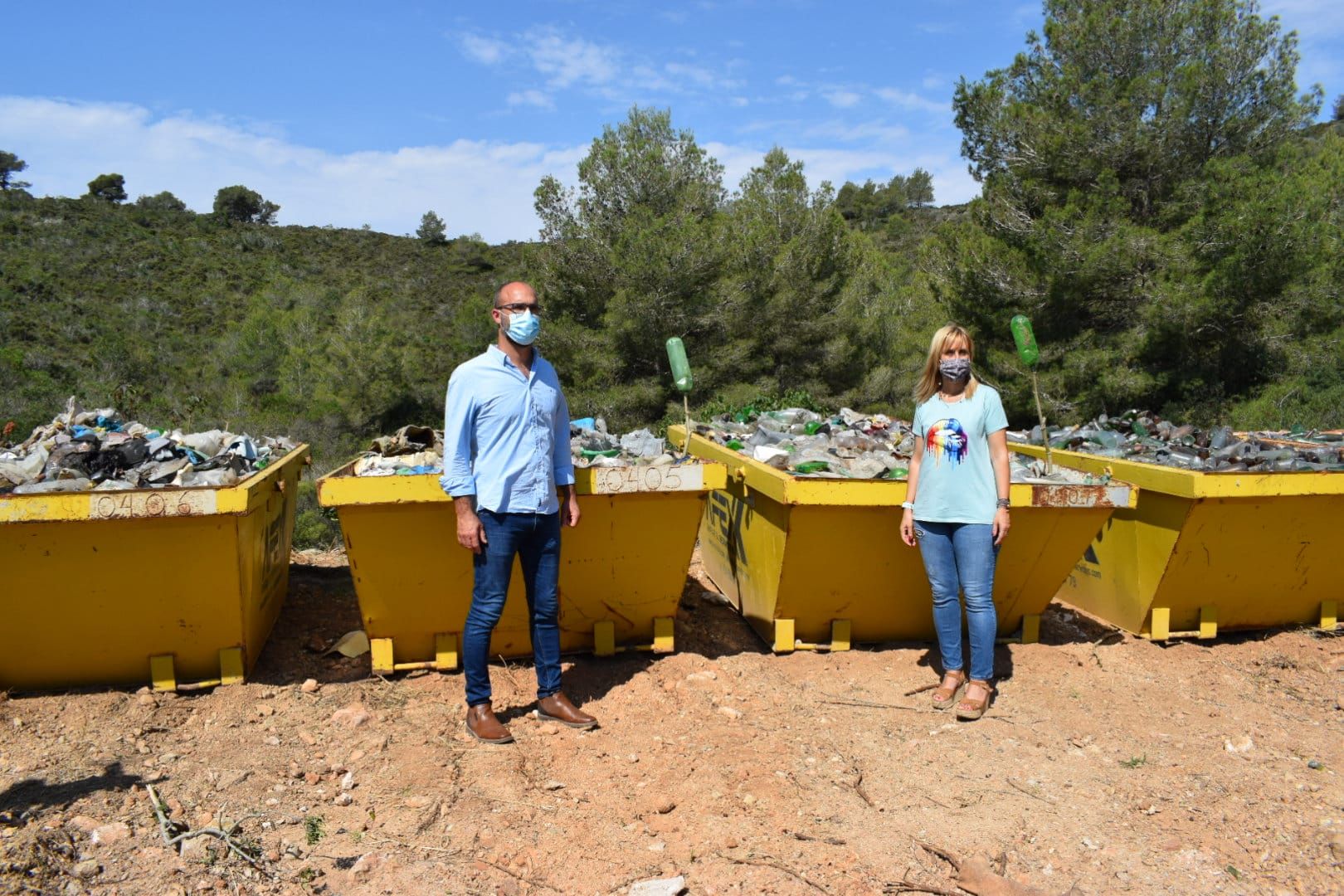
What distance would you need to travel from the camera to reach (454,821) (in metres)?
2.98

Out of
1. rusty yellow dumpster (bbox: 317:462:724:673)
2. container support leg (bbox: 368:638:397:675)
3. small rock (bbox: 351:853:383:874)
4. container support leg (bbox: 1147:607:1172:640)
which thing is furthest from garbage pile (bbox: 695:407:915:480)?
small rock (bbox: 351:853:383:874)

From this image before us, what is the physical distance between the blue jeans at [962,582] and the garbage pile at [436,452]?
4.28 feet

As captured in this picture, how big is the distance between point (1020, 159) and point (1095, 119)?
1.15m

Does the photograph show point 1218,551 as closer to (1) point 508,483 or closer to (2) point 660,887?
(2) point 660,887

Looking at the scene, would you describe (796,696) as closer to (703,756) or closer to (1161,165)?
(703,756)

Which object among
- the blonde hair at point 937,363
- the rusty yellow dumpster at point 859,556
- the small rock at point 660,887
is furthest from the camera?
the rusty yellow dumpster at point 859,556

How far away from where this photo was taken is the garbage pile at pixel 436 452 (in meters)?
4.08

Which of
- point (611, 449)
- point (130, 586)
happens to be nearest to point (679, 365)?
point (611, 449)

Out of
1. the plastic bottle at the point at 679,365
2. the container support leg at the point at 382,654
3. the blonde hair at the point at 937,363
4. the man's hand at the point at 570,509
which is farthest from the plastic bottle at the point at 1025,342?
the container support leg at the point at 382,654

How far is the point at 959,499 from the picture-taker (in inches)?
148

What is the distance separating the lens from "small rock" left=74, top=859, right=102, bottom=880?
2592 mm

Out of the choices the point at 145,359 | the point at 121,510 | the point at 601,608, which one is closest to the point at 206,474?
the point at 121,510

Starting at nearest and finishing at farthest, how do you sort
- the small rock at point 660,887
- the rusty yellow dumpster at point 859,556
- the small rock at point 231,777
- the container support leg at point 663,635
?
the small rock at point 660,887, the small rock at point 231,777, the rusty yellow dumpster at point 859,556, the container support leg at point 663,635

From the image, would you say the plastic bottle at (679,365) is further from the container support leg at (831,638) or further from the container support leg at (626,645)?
the container support leg at (831,638)
